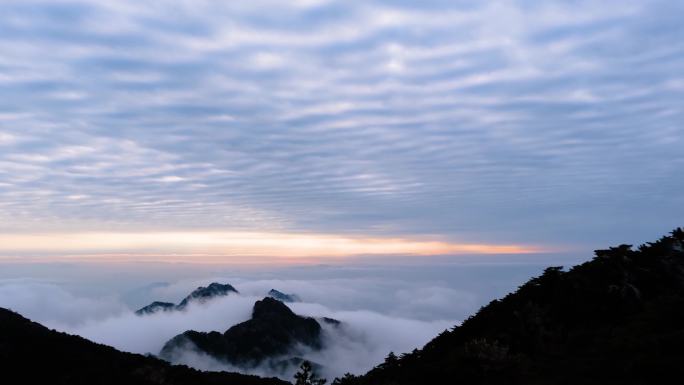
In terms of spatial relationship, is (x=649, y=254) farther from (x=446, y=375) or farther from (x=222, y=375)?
(x=222, y=375)

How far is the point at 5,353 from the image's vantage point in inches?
2817

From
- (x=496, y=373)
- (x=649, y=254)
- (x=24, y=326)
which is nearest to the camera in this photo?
(x=496, y=373)

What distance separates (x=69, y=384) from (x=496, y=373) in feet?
204

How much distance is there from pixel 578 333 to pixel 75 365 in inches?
2870

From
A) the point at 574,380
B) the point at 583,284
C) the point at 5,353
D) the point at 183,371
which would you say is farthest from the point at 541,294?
the point at 5,353

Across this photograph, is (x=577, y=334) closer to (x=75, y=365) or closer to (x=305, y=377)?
(x=305, y=377)

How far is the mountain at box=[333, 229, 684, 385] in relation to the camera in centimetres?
1745

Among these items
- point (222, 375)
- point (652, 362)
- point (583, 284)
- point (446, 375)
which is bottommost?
point (222, 375)

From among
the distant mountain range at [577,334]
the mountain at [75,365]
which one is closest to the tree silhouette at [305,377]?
the distant mountain range at [577,334]

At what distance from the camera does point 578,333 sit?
72.8ft

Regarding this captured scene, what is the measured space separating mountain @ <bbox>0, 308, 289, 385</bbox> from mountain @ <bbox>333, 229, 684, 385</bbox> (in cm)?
4628

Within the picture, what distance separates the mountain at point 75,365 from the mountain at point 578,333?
152 ft

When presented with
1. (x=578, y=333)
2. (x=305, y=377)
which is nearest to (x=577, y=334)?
(x=578, y=333)

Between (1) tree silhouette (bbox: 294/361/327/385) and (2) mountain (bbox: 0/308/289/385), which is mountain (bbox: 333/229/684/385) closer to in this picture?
(1) tree silhouette (bbox: 294/361/327/385)
